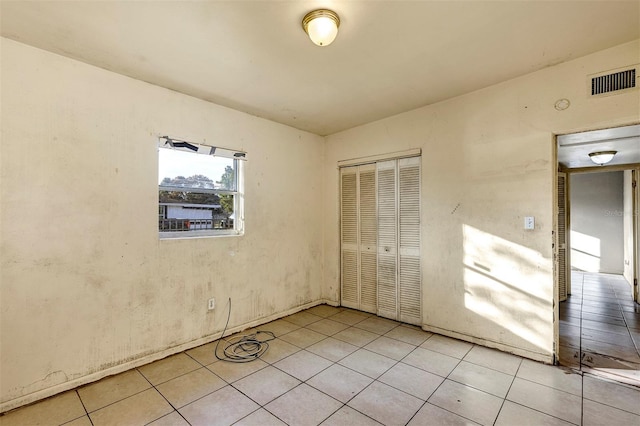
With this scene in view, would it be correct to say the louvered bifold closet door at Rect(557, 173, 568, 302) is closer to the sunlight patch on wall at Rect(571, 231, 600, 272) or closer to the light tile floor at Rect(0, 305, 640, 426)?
the light tile floor at Rect(0, 305, 640, 426)

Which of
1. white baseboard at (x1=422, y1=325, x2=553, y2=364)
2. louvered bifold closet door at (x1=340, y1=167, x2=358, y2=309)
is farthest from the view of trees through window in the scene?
white baseboard at (x1=422, y1=325, x2=553, y2=364)

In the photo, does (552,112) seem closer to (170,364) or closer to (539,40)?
(539,40)

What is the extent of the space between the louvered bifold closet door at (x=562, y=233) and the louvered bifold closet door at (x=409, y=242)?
2.74m

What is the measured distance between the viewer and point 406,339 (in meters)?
3.17

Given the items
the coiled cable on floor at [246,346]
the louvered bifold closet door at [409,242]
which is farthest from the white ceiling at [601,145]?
the coiled cable on floor at [246,346]

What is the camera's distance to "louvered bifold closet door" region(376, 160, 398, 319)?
3795 mm

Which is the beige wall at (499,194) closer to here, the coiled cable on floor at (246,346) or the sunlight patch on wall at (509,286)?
the sunlight patch on wall at (509,286)

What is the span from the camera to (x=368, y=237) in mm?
4102

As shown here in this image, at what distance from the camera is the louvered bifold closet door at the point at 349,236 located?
4.25 metres

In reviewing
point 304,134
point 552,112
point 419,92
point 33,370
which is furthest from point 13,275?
point 552,112

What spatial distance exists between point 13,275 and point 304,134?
338 centimetres

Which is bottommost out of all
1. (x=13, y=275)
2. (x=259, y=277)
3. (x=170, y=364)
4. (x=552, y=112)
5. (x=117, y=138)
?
(x=170, y=364)

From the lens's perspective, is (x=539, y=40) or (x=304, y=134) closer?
(x=539, y=40)

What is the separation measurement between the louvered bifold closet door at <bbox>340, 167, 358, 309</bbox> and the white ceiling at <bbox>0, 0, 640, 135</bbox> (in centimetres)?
152
